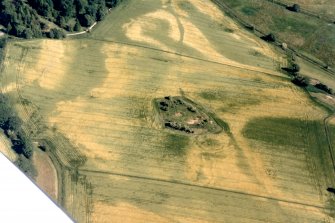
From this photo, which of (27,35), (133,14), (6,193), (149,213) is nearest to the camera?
(6,193)

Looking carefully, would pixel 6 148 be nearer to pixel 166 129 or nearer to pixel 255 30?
pixel 166 129

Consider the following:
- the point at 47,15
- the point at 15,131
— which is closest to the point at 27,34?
the point at 47,15

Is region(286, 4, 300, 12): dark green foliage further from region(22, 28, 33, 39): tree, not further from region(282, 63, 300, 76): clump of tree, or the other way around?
region(22, 28, 33, 39): tree

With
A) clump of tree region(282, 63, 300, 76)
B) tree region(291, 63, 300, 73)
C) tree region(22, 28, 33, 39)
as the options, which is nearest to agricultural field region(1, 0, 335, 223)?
tree region(22, 28, 33, 39)

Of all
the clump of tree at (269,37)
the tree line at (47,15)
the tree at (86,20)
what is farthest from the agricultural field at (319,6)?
the tree at (86,20)

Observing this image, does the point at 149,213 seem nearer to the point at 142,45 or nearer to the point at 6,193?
the point at 6,193

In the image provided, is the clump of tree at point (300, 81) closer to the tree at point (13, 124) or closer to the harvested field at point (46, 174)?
the harvested field at point (46, 174)

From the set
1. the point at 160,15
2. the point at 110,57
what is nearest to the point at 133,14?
the point at 160,15
